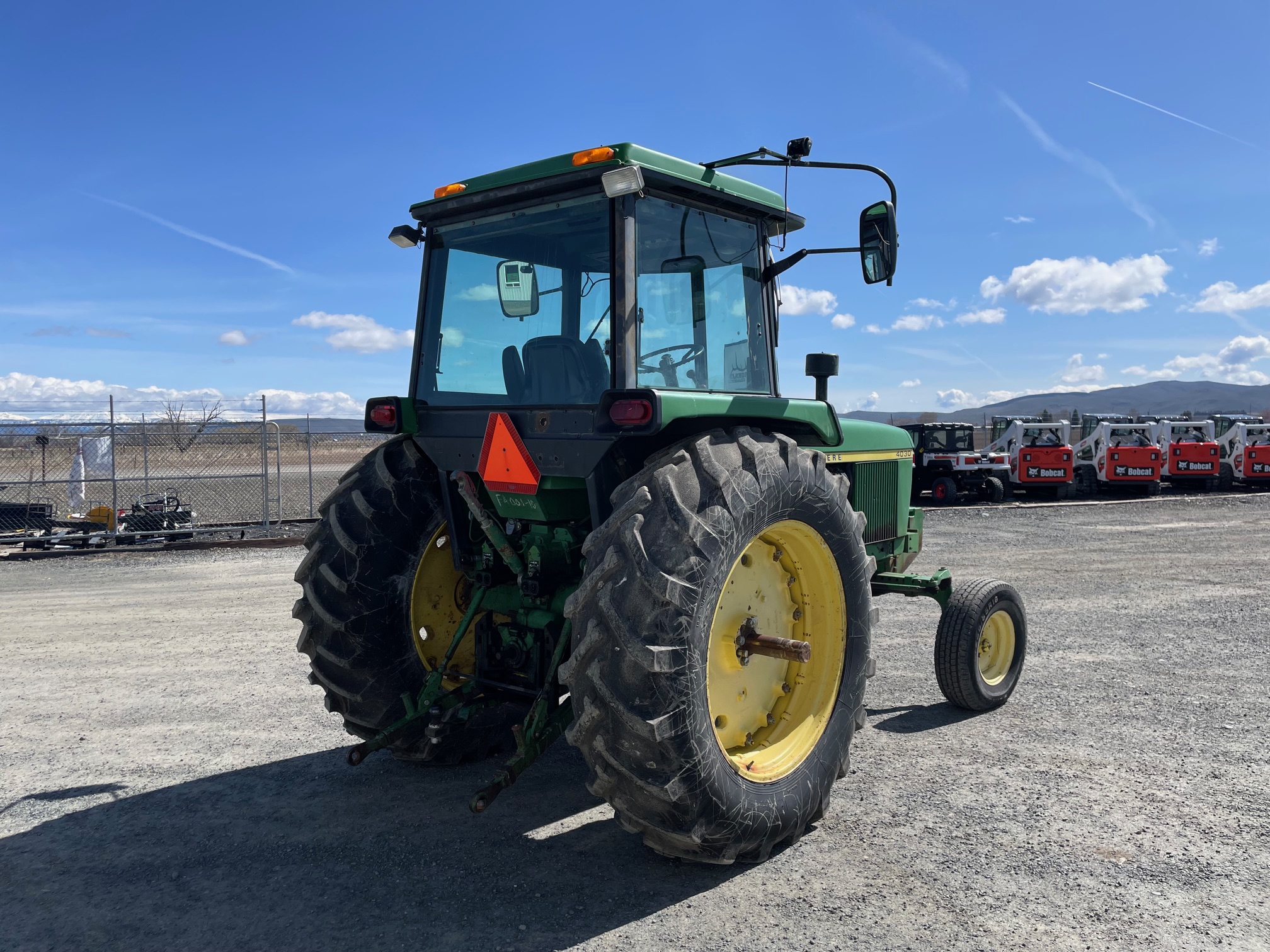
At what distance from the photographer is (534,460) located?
371 cm

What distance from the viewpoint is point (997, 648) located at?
5832 millimetres

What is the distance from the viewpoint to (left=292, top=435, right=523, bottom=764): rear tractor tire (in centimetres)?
428

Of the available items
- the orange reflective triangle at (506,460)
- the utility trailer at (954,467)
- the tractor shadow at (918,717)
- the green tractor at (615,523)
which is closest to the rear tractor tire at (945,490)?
the utility trailer at (954,467)

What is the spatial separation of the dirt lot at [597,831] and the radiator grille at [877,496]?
1098 millimetres

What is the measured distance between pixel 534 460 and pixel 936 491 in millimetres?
18564

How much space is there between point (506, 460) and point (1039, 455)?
67.9ft

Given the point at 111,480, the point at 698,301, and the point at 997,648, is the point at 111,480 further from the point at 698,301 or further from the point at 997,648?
the point at 997,648

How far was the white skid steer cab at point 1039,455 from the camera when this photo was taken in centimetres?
2164

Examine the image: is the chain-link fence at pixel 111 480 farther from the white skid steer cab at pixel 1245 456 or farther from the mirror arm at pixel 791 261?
the white skid steer cab at pixel 1245 456

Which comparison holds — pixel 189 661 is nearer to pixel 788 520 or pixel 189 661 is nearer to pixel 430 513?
pixel 430 513

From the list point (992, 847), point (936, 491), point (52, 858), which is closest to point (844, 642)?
point (992, 847)

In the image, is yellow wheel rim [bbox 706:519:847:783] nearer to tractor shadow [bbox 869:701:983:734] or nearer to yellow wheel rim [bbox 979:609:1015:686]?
tractor shadow [bbox 869:701:983:734]

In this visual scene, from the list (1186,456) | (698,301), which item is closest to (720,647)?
(698,301)

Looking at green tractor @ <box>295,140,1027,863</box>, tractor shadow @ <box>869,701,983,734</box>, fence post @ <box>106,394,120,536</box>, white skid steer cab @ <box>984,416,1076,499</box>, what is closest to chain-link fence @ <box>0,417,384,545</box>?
fence post @ <box>106,394,120,536</box>
